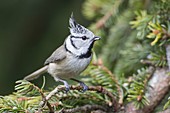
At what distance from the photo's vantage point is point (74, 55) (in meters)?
2.35

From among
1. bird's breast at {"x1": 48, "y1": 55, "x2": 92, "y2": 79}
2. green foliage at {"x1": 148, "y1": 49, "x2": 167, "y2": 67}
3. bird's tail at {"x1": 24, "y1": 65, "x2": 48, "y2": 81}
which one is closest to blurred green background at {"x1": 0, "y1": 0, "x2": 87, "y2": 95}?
bird's tail at {"x1": 24, "y1": 65, "x2": 48, "y2": 81}

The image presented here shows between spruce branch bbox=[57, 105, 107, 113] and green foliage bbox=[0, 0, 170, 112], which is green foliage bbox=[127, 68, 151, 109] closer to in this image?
green foliage bbox=[0, 0, 170, 112]

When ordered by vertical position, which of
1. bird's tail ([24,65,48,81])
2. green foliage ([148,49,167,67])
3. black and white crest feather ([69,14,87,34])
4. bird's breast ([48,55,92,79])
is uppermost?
black and white crest feather ([69,14,87,34])

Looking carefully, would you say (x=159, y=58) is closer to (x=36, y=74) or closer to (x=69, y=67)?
(x=69, y=67)

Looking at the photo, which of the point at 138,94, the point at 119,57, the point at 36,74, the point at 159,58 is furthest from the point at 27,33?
the point at 138,94

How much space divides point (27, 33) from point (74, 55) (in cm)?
146

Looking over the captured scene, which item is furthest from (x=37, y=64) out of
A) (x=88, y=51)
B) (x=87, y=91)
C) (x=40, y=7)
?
(x=87, y=91)

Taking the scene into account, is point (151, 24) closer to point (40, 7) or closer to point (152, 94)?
point (152, 94)

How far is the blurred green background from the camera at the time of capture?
3480mm

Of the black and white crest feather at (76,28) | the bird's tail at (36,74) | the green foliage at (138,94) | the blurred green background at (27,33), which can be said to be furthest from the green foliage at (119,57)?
the blurred green background at (27,33)

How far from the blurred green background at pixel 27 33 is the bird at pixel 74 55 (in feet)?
3.49

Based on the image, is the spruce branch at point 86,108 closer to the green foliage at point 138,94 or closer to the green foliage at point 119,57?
the green foliage at point 119,57

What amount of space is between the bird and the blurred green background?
1.06 metres

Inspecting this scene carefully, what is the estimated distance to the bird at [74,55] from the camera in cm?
222
